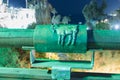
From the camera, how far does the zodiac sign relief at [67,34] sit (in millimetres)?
649

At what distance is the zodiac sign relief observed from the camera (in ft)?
2.13

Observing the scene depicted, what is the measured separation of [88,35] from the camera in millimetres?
667

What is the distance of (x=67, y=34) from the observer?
650 millimetres

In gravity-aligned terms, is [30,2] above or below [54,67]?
above

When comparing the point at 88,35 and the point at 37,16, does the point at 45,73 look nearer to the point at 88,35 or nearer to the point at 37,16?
the point at 88,35

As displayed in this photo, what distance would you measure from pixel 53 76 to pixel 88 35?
0.39 ft

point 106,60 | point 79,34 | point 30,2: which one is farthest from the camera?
point 30,2

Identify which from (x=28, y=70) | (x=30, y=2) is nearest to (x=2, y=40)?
(x=28, y=70)

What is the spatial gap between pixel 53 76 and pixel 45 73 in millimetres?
31

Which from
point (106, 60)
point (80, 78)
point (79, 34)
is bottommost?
point (106, 60)

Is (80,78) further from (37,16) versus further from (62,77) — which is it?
(37,16)

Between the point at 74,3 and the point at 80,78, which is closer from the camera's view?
the point at 80,78

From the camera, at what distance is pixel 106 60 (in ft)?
17.3

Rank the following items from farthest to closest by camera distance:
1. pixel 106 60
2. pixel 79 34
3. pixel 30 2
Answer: pixel 30 2
pixel 106 60
pixel 79 34
